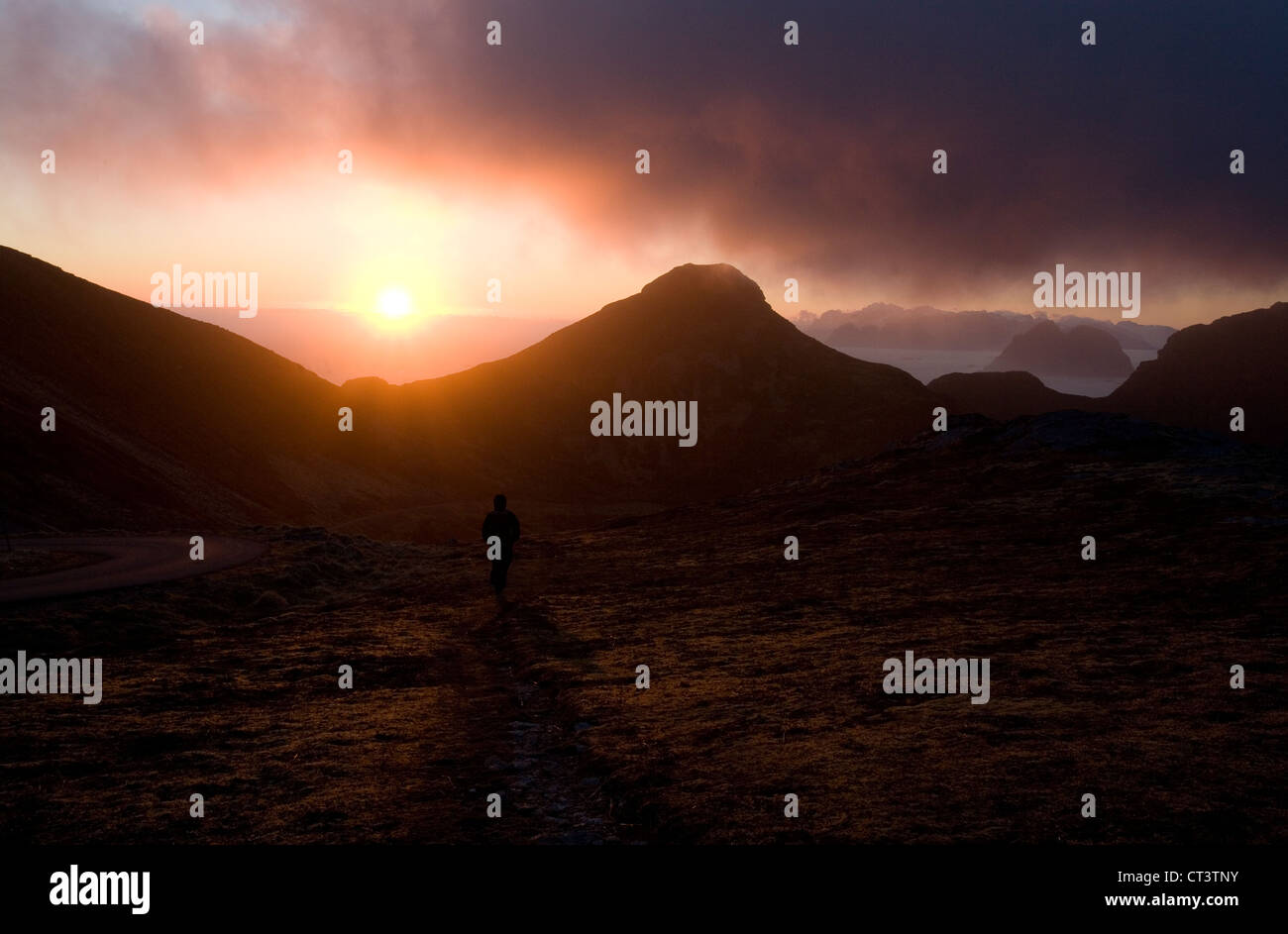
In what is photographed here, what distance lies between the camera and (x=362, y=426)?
142125 mm

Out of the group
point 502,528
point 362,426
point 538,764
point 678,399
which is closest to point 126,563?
point 502,528

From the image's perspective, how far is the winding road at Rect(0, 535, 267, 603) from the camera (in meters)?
27.3

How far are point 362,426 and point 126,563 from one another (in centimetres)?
11209

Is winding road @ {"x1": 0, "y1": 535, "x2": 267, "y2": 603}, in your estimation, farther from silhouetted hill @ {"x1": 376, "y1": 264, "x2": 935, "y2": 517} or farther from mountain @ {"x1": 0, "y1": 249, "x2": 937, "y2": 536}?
silhouetted hill @ {"x1": 376, "y1": 264, "x2": 935, "y2": 517}

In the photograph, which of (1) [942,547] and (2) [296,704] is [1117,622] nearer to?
(1) [942,547]

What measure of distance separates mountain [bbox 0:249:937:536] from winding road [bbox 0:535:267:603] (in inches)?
1218

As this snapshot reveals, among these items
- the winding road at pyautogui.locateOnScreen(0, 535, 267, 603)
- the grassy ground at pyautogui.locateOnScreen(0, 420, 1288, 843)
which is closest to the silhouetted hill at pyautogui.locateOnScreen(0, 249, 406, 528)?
the winding road at pyautogui.locateOnScreen(0, 535, 267, 603)

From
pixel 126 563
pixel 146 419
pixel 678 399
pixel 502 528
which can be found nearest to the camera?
pixel 502 528

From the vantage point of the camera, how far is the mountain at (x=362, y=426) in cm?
8488

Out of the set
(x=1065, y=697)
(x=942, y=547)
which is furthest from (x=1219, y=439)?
(x=1065, y=697)

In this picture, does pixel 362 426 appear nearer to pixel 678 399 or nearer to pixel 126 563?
pixel 678 399

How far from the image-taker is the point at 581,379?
625ft

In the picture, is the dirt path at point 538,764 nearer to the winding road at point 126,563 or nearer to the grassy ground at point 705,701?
the grassy ground at point 705,701

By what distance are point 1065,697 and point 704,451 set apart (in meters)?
159
